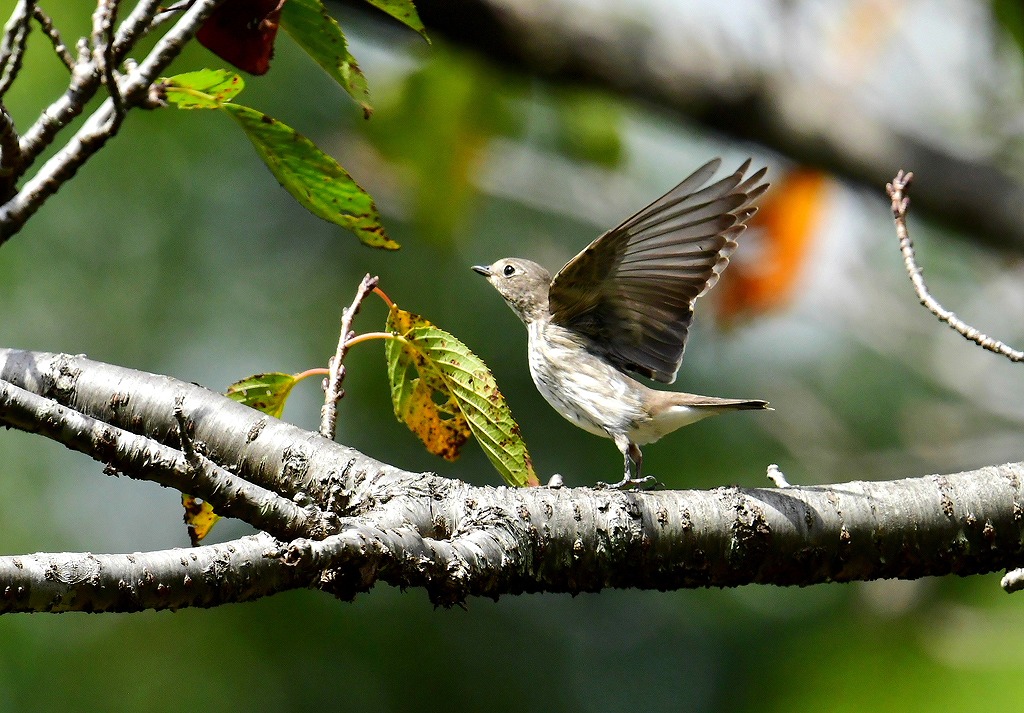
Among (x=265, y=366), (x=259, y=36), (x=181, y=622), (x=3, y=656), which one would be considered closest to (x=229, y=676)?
(x=181, y=622)

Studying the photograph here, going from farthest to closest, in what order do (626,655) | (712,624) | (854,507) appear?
(626,655) → (712,624) → (854,507)

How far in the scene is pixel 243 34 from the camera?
7.12ft

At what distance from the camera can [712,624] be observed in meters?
9.03

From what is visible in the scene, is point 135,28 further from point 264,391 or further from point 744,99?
point 744,99

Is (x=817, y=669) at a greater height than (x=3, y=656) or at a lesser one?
greater

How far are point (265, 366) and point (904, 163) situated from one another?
197 inches

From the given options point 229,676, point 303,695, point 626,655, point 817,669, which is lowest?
point 626,655

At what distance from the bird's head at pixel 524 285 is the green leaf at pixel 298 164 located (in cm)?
212

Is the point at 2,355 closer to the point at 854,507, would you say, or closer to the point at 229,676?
the point at 854,507

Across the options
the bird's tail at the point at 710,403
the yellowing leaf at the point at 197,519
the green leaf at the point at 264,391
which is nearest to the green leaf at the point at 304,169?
the green leaf at the point at 264,391

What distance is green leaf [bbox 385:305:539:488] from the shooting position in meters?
2.50

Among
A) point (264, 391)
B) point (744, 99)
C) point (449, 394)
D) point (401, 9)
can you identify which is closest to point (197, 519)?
point (264, 391)

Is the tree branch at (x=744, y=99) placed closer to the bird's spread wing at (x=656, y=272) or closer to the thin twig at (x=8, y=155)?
the bird's spread wing at (x=656, y=272)

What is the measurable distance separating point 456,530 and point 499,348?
6359mm
